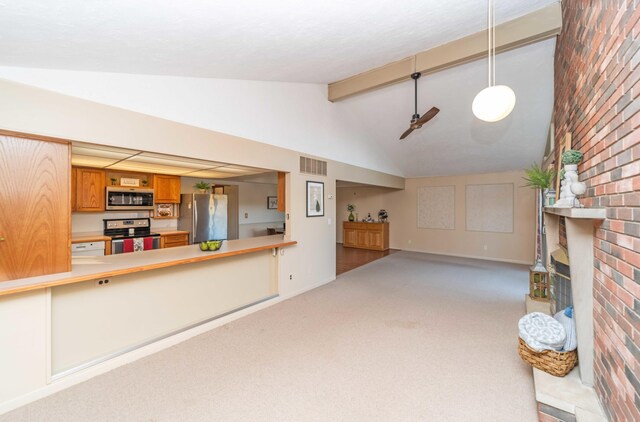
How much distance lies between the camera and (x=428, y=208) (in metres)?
8.32

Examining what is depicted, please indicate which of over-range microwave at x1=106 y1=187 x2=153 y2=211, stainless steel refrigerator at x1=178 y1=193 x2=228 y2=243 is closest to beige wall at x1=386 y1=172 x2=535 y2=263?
stainless steel refrigerator at x1=178 y1=193 x2=228 y2=243

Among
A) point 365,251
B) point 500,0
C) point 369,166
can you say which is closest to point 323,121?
point 369,166

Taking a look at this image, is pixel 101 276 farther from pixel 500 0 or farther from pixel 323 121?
pixel 500 0

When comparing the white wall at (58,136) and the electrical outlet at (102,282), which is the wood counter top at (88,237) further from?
the white wall at (58,136)

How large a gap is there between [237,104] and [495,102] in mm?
2832

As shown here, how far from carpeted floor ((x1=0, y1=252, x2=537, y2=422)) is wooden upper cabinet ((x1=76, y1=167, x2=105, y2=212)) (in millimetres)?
3127

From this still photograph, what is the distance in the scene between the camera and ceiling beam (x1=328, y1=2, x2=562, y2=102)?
292 cm

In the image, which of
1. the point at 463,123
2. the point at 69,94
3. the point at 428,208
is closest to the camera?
the point at 69,94

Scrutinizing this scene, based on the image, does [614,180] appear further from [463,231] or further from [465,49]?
[463,231]

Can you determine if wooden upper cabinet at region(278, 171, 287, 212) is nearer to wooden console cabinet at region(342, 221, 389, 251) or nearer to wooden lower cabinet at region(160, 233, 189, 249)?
wooden lower cabinet at region(160, 233, 189, 249)

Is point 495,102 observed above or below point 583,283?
above

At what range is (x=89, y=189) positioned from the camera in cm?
439

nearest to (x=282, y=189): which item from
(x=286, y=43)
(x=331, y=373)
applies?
(x=286, y=43)

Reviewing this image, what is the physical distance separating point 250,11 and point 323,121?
3150mm
